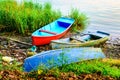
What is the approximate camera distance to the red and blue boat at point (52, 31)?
1406cm

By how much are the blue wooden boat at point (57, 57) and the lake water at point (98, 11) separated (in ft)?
35.7

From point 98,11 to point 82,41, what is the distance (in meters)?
11.5

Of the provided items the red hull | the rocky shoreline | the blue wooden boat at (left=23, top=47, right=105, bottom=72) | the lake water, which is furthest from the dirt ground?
the lake water

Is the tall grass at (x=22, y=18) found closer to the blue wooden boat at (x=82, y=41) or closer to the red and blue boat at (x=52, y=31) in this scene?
the red and blue boat at (x=52, y=31)

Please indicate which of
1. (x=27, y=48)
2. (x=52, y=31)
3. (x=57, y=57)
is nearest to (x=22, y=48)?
(x=27, y=48)

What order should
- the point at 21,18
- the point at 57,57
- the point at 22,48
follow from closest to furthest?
the point at 57,57 < the point at 22,48 < the point at 21,18

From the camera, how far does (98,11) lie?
25.0m

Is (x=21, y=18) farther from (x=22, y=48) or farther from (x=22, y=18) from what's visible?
(x=22, y=48)

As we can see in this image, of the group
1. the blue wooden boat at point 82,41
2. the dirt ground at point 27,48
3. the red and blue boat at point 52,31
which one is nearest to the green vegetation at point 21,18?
the red and blue boat at point 52,31

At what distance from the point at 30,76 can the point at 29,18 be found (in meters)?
10.5

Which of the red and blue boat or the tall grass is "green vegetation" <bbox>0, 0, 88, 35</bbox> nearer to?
the tall grass

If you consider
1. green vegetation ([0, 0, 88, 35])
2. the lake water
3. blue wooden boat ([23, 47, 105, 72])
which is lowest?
the lake water

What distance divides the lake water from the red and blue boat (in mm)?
2311

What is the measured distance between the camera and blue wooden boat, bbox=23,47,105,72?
6.10 metres
